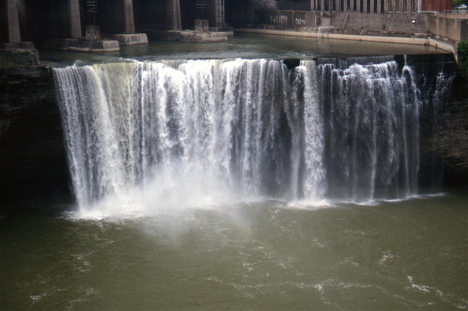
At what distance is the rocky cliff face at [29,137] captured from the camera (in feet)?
86.0

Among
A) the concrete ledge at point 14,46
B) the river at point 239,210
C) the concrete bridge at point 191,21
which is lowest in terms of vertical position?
the river at point 239,210

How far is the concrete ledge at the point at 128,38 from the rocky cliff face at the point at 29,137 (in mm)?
16888

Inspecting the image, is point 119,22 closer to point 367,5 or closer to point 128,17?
point 128,17

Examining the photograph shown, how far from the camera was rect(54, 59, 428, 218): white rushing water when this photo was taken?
2781 centimetres

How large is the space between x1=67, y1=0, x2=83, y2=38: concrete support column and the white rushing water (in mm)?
13383

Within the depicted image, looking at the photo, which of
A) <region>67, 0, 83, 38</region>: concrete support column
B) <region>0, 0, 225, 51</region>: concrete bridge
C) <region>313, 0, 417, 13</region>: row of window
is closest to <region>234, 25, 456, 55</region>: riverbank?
<region>313, 0, 417, 13</region>: row of window

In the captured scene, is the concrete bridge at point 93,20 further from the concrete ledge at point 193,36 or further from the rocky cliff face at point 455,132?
the rocky cliff face at point 455,132

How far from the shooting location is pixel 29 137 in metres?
27.0

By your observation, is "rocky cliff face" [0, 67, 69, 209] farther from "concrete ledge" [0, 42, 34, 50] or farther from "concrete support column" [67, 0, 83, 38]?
"concrete support column" [67, 0, 83, 38]

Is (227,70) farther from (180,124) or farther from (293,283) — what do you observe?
(293,283)

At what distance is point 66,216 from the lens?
26.2m

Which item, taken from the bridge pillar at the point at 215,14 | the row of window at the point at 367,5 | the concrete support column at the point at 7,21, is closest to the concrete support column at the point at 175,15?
the bridge pillar at the point at 215,14

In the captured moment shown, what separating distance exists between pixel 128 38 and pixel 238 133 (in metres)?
16.8

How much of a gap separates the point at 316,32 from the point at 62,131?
25.4 m
